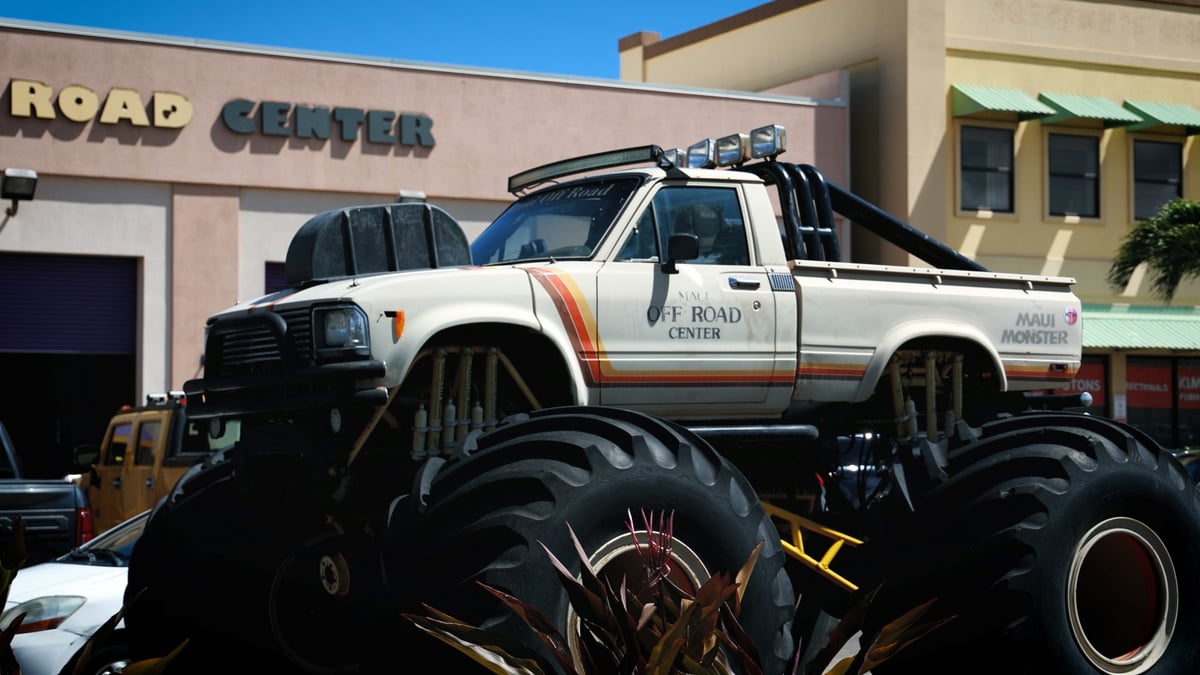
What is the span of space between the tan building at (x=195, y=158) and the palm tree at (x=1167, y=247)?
8860mm

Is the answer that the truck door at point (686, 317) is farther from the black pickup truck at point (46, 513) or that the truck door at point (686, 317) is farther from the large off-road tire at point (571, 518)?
the black pickup truck at point (46, 513)

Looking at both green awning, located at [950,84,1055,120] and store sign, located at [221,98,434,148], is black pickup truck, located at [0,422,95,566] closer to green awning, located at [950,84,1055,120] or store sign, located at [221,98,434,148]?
store sign, located at [221,98,434,148]

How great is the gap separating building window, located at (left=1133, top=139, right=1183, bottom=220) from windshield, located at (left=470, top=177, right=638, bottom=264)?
24.4 m

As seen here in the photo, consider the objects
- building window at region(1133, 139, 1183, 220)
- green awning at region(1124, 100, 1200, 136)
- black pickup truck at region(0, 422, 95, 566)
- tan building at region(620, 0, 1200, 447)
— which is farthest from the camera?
building window at region(1133, 139, 1183, 220)

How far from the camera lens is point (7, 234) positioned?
21781 millimetres

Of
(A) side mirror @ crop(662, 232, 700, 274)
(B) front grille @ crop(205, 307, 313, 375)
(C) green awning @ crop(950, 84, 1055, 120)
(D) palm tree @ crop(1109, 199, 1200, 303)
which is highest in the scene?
(C) green awning @ crop(950, 84, 1055, 120)

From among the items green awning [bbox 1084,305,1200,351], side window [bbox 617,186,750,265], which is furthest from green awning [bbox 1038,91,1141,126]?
side window [bbox 617,186,750,265]

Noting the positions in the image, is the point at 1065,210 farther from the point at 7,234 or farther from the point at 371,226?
the point at 371,226

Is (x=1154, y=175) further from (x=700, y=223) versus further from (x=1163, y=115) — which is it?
(x=700, y=223)

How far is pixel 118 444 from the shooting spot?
627 inches

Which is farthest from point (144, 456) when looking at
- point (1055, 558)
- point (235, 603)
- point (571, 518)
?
point (1055, 558)

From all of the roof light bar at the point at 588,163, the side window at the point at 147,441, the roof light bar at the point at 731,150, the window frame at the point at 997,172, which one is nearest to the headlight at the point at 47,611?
the roof light bar at the point at 588,163

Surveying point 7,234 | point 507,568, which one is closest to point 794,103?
point 7,234

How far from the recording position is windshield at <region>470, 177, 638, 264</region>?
24.1 feet
